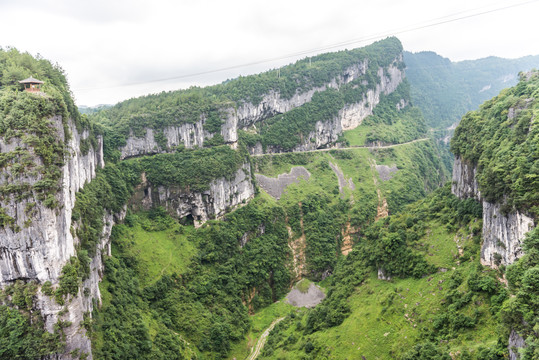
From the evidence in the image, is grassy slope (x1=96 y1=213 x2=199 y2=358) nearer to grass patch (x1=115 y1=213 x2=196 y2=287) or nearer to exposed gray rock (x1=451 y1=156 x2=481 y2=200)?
grass patch (x1=115 y1=213 x2=196 y2=287)

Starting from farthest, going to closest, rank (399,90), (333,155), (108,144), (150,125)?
(399,90)
(333,155)
(150,125)
(108,144)

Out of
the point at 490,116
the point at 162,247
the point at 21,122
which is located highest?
the point at 21,122

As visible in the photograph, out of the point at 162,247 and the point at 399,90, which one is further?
the point at 399,90

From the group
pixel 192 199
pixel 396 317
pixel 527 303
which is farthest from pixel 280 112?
pixel 527 303

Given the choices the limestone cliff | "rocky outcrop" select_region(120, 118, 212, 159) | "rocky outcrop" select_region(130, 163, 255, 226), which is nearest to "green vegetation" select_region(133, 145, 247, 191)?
"rocky outcrop" select_region(130, 163, 255, 226)

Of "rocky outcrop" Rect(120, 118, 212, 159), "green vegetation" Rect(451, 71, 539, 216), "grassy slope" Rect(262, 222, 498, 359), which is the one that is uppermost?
"rocky outcrop" Rect(120, 118, 212, 159)

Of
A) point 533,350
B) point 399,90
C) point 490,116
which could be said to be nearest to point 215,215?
point 490,116

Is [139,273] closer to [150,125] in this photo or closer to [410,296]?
[150,125]
